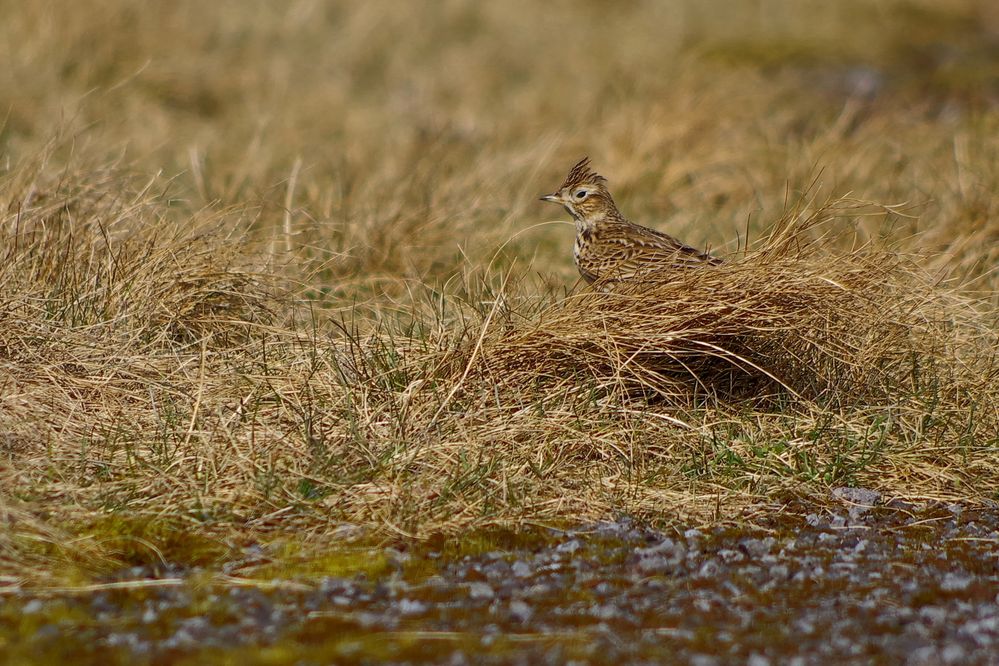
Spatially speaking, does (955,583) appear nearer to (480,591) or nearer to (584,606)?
(584,606)

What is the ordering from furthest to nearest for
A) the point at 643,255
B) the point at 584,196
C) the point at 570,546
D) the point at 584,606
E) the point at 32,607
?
the point at 584,196
the point at 643,255
the point at 570,546
the point at 584,606
the point at 32,607

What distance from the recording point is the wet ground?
369 centimetres

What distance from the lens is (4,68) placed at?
1150 cm

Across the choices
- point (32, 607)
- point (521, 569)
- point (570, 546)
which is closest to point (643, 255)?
point (570, 546)

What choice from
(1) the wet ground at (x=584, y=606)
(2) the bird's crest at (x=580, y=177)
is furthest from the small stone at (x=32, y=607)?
(2) the bird's crest at (x=580, y=177)

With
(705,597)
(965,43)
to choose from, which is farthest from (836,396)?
(965,43)

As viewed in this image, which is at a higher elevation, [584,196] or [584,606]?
[584,196]

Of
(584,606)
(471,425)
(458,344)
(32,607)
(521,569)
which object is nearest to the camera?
(32,607)

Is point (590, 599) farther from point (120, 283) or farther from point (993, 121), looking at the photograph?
point (993, 121)

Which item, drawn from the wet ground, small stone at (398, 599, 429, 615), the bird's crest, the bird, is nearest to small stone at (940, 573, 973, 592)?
the wet ground

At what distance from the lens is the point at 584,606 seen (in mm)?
4102

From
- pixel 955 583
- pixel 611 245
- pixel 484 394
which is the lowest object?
pixel 955 583

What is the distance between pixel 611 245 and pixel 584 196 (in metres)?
0.70

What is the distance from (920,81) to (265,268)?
399 inches
